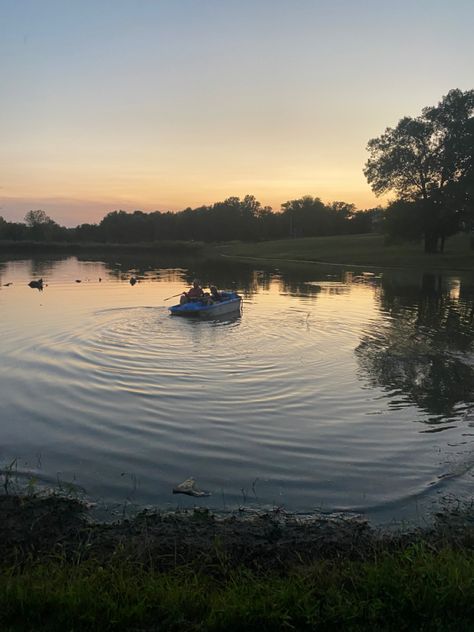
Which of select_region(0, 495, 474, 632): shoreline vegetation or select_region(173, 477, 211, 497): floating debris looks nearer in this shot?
select_region(0, 495, 474, 632): shoreline vegetation

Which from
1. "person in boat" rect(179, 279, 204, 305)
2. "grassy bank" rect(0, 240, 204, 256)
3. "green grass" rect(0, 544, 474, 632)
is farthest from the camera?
"grassy bank" rect(0, 240, 204, 256)

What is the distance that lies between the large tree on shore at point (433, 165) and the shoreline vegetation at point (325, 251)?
470cm

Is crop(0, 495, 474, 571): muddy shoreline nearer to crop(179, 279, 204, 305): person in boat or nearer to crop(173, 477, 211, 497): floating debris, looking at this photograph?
crop(173, 477, 211, 497): floating debris

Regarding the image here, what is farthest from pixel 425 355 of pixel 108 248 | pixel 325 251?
pixel 108 248

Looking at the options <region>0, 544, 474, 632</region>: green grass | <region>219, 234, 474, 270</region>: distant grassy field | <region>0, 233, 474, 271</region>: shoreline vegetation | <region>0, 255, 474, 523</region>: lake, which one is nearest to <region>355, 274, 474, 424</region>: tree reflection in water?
<region>0, 255, 474, 523</region>: lake

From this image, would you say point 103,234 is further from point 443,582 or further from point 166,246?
point 443,582

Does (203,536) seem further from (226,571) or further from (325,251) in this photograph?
(325,251)

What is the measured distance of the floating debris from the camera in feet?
22.8

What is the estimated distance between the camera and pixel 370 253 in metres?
73.8

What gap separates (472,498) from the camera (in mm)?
6949

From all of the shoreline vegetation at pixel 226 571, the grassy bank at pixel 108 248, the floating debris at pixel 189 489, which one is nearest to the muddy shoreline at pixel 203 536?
the shoreline vegetation at pixel 226 571

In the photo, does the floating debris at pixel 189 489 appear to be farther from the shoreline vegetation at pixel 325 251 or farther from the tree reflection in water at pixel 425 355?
the shoreline vegetation at pixel 325 251

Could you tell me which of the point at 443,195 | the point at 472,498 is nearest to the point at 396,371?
the point at 472,498

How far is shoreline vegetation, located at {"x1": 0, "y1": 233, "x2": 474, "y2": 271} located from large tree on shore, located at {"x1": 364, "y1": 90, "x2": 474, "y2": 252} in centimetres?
470
